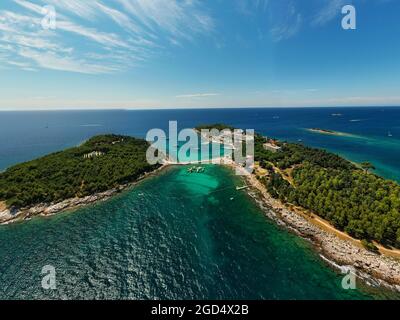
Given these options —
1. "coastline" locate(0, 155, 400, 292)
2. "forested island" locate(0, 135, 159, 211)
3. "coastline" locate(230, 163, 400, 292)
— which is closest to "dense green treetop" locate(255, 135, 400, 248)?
"coastline" locate(0, 155, 400, 292)

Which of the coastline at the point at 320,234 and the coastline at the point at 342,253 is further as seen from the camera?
the coastline at the point at 320,234

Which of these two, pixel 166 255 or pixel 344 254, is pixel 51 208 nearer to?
pixel 166 255

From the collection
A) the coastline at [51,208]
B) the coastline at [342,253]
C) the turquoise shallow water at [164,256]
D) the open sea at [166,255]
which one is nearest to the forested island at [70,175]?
the coastline at [51,208]

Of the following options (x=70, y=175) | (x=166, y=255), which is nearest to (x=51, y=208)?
(x=70, y=175)

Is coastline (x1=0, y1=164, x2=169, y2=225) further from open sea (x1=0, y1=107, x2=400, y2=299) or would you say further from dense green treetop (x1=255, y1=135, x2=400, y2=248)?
dense green treetop (x1=255, y1=135, x2=400, y2=248)

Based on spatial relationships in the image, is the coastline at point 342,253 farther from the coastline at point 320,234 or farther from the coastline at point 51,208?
the coastline at point 51,208

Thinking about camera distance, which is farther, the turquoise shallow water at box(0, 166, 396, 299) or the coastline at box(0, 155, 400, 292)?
the coastline at box(0, 155, 400, 292)

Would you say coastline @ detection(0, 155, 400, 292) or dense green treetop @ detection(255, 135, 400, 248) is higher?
dense green treetop @ detection(255, 135, 400, 248)
